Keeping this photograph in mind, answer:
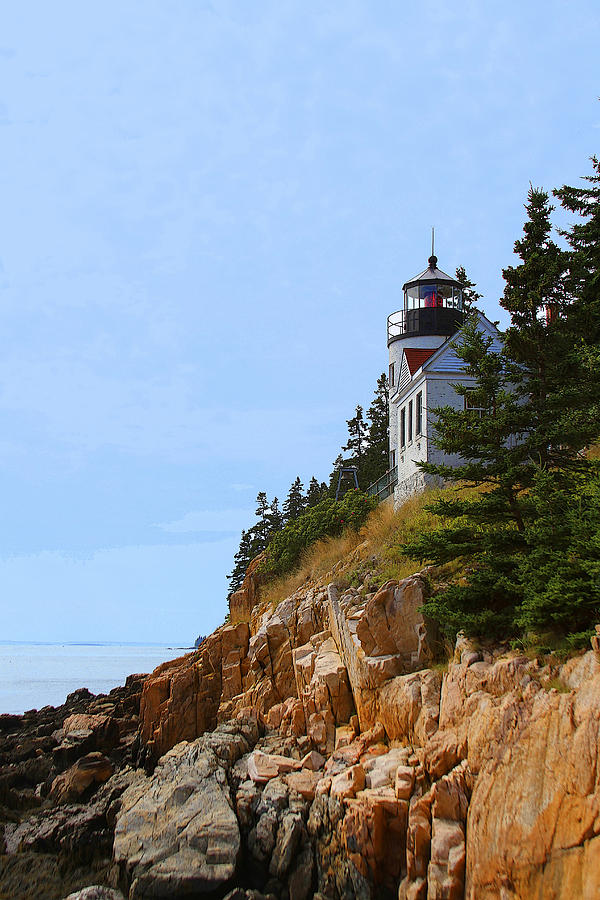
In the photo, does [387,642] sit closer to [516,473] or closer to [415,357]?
[516,473]

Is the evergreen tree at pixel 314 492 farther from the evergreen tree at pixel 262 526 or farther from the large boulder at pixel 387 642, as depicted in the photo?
the large boulder at pixel 387 642

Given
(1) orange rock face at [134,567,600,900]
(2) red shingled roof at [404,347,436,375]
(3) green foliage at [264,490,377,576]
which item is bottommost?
(1) orange rock face at [134,567,600,900]

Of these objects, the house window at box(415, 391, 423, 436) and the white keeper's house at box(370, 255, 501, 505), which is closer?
the white keeper's house at box(370, 255, 501, 505)

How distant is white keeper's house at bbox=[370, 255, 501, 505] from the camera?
2680cm

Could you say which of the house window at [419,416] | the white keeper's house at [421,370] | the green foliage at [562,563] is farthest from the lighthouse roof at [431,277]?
the green foliage at [562,563]

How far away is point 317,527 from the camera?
92.0ft

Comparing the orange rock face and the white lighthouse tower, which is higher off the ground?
the white lighthouse tower

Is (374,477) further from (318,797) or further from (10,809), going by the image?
(318,797)

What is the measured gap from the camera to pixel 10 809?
19156 mm

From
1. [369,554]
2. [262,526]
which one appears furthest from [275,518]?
[369,554]

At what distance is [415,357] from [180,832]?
74.5 feet

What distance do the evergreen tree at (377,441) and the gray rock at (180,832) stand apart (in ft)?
91.0

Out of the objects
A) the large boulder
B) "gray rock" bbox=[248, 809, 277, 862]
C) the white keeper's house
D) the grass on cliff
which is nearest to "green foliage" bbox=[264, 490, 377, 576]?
the grass on cliff

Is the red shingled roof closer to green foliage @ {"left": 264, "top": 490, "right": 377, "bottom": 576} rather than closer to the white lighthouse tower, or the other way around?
the white lighthouse tower
